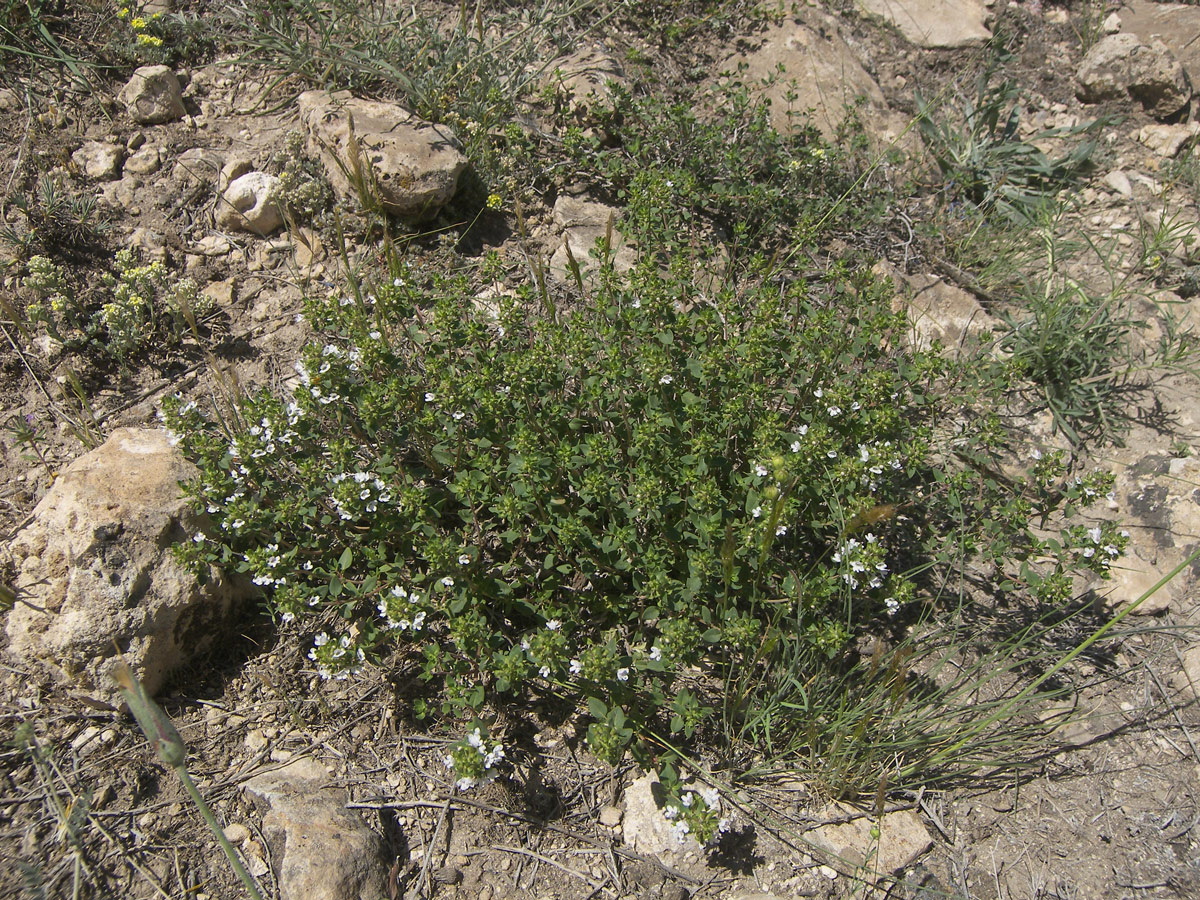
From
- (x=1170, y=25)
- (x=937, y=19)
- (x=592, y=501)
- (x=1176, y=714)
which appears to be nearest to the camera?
(x=592, y=501)

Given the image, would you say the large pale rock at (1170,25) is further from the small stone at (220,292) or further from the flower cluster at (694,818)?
the small stone at (220,292)

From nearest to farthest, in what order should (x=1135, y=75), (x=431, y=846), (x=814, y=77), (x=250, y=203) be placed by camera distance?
1. (x=431, y=846)
2. (x=250, y=203)
3. (x=814, y=77)
4. (x=1135, y=75)

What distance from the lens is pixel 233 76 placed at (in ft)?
16.9

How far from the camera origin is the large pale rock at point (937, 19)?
6.25m

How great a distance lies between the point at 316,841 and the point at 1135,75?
7.08 m

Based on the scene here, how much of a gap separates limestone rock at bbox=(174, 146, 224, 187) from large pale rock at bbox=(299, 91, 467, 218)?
0.58 metres

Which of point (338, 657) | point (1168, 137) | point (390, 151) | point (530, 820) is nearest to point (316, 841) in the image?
point (338, 657)

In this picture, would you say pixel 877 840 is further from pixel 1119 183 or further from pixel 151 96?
pixel 151 96

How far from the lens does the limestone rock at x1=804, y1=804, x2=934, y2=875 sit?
3051 mm

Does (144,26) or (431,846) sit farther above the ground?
(144,26)

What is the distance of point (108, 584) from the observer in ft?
10.0

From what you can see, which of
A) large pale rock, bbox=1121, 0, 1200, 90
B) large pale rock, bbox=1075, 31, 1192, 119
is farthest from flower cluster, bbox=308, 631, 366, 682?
large pale rock, bbox=1121, 0, 1200, 90

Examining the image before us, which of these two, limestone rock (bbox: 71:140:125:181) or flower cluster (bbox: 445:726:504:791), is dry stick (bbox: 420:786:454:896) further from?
limestone rock (bbox: 71:140:125:181)

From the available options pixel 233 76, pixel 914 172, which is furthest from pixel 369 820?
Result: pixel 914 172
